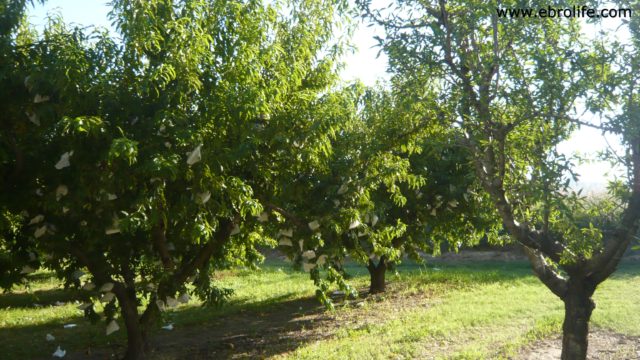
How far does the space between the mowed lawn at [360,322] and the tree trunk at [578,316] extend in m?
1.69

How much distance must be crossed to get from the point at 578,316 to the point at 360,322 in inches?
178

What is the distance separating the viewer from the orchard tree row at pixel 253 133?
429cm

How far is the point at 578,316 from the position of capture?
Answer: 486cm

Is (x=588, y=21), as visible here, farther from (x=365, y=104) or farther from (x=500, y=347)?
(x=500, y=347)

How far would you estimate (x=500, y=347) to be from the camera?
6863mm

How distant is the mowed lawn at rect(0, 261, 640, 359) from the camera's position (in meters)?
7.26

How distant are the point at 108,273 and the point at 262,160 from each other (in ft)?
6.88

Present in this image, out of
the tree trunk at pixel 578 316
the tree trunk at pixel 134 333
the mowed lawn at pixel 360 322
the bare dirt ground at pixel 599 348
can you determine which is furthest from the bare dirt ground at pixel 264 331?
the tree trunk at pixel 578 316

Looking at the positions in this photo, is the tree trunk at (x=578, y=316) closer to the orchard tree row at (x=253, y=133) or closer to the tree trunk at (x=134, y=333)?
the orchard tree row at (x=253, y=133)

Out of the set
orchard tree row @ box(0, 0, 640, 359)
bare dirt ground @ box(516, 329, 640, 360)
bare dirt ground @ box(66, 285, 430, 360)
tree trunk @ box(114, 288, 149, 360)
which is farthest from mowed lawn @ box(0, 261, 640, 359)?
orchard tree row @ box(0, 0, 640, 359)

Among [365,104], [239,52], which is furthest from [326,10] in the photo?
[239,52]

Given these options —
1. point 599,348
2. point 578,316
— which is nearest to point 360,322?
point 599,348

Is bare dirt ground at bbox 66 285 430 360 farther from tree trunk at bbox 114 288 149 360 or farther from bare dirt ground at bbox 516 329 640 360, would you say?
bare dirt ground at bbox 516 329 640 360

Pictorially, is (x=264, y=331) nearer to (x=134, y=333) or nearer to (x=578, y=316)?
(x=134, y=333)
